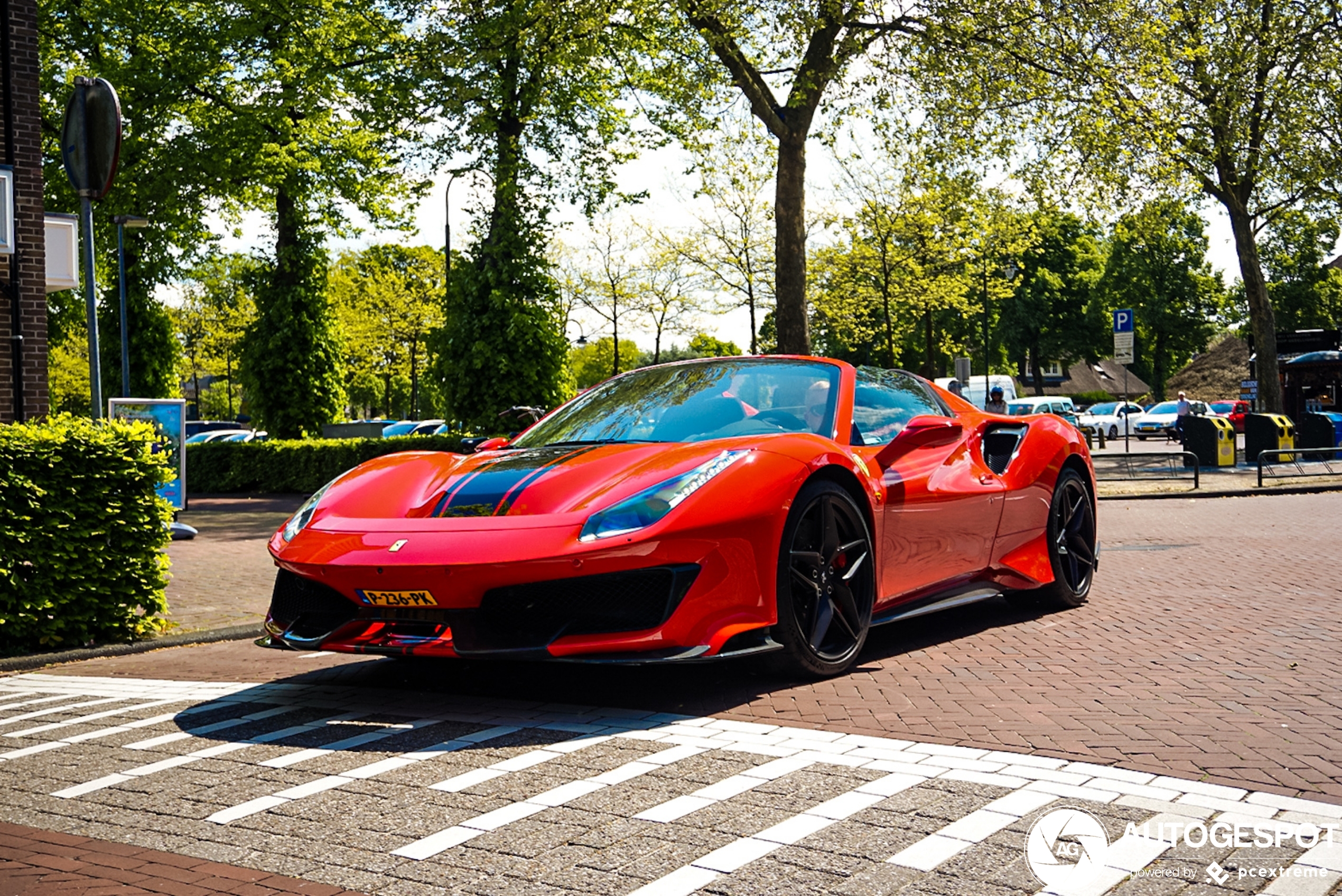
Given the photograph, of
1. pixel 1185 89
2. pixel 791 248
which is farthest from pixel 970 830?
pixel 1185 89

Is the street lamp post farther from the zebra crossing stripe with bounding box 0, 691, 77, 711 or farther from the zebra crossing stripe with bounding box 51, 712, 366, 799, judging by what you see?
the zebra crossing stripe with bounding box 51, 712, 366, 799

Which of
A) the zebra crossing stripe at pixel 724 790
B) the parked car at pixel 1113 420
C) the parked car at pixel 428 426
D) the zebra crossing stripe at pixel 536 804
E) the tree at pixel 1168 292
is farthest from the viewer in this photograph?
the tree at pixel 1168 292

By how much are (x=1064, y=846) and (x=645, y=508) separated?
212cm

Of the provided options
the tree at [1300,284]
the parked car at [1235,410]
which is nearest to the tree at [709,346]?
the parked car at [1235,410]

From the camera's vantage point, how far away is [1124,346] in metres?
23.6

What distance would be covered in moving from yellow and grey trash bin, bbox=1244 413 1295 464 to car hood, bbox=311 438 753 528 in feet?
80.9

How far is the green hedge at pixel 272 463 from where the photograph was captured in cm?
2477

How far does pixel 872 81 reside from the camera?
2308 cm

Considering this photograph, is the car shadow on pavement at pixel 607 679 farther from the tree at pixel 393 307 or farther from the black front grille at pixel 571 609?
the tree at pixel 393 307

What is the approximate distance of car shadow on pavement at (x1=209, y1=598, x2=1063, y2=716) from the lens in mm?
5207

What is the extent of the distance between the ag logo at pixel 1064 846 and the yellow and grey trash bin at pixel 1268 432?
85.1 feet

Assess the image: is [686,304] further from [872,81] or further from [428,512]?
[428,512]

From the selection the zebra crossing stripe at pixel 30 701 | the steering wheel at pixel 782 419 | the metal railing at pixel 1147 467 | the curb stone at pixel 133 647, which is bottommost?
the curb stone at pixel 133 647

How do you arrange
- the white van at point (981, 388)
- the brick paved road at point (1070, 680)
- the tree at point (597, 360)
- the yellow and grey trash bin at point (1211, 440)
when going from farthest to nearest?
the tree at point (597, 360)
the white van at point (981, 388)
the yellow and grey trash bin at point (1211, 440)
the brick paved road at point (1070, 680)
